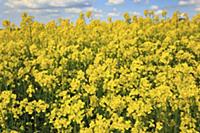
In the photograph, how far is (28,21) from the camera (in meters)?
7.92

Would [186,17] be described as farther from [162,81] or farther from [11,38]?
[162,81]

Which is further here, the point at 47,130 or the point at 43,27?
the point at 43,27

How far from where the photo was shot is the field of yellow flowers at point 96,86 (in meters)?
4.59

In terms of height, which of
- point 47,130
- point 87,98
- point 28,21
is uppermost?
point 28,21

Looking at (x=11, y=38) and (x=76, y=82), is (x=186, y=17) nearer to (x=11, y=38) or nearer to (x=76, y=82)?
(x=11, y=38)

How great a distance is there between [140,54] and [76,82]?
197 centimetres

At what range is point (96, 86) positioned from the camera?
5.26m

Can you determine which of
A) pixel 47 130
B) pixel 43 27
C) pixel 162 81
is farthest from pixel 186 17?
pixel 47 130

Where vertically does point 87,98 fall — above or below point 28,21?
below

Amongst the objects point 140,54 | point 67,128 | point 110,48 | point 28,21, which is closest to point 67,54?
point 110,48

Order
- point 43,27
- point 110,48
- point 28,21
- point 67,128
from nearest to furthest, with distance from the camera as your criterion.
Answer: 1. point 67,128
2. point 110,48
3. point 28,21
4. point 43,27

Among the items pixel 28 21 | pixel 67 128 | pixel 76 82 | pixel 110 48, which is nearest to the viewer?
pixel 67 128

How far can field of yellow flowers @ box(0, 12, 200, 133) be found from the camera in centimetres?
459

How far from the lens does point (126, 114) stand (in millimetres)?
4914
